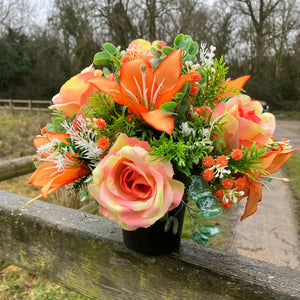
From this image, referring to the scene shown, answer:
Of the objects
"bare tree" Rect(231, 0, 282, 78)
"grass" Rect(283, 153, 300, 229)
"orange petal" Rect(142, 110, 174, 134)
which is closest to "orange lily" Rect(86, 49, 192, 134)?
"orange petal" Rect(142, 110, 174, 134)

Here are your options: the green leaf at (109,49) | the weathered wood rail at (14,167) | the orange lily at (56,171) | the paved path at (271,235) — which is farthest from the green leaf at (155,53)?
the weathered wood rail at (14,167)

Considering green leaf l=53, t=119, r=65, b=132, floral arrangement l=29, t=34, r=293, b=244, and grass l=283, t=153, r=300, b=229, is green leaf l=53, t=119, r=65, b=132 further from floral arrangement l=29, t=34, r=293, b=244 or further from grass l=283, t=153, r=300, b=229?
grass l=283, t=153, r=300, b=229

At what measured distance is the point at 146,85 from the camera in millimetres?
761

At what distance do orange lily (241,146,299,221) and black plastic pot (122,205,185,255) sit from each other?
0.20 metres

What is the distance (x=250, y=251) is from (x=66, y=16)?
860cm

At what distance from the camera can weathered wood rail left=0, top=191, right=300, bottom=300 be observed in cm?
89

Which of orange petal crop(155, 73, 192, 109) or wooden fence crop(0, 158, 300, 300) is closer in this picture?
orange petal crop(155, 73, 192, 109)

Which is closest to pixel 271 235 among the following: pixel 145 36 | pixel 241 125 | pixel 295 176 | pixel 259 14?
pixel 295 176

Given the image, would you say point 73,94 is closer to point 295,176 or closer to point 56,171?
point 56,171

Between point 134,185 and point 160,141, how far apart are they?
0.12 metres

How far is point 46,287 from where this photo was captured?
214cm

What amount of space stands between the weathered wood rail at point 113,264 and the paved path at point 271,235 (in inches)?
76.7

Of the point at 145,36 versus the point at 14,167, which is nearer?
the point at 14,167

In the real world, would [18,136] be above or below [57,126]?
below
